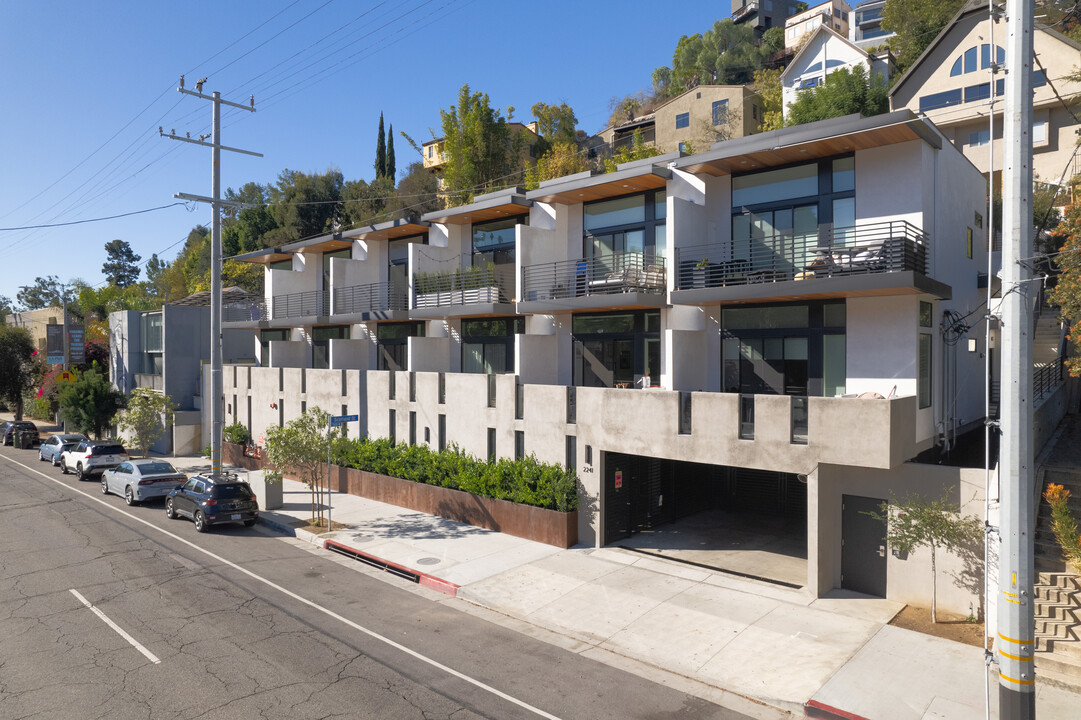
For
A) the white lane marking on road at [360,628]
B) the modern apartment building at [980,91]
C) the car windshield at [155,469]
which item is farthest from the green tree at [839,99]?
the car windshield at [155,469]

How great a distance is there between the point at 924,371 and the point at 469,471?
534 inches

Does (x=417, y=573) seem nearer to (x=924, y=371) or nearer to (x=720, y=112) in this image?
(x=924, y=371)

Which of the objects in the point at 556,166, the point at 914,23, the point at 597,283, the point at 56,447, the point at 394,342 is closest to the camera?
the point at 597,283

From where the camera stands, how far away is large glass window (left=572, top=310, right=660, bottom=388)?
2156 cm

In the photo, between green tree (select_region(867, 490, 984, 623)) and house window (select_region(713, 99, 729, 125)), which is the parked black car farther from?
house window (select_region(713, 99, 729, 125))

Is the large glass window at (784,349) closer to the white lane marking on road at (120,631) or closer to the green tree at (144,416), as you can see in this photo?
the white lane marking on road at (120,631)

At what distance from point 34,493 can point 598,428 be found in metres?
24.2

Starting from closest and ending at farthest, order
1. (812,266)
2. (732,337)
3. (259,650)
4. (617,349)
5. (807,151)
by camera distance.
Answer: (259,650), (812,266), (807,151), (732,337), (617,349)

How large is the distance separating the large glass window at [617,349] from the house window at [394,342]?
9788mm

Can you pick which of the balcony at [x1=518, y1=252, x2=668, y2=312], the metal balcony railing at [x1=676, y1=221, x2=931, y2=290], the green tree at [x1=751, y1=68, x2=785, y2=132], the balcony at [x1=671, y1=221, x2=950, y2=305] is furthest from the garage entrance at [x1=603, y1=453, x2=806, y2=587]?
the green tree at [x1=751, y1=68, x2=785, y2=132]

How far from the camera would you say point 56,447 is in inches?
1385

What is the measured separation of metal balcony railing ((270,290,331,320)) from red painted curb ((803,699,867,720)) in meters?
29.3

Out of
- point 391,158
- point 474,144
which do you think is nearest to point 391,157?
point 391,158

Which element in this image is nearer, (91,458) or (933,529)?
(933,529)
